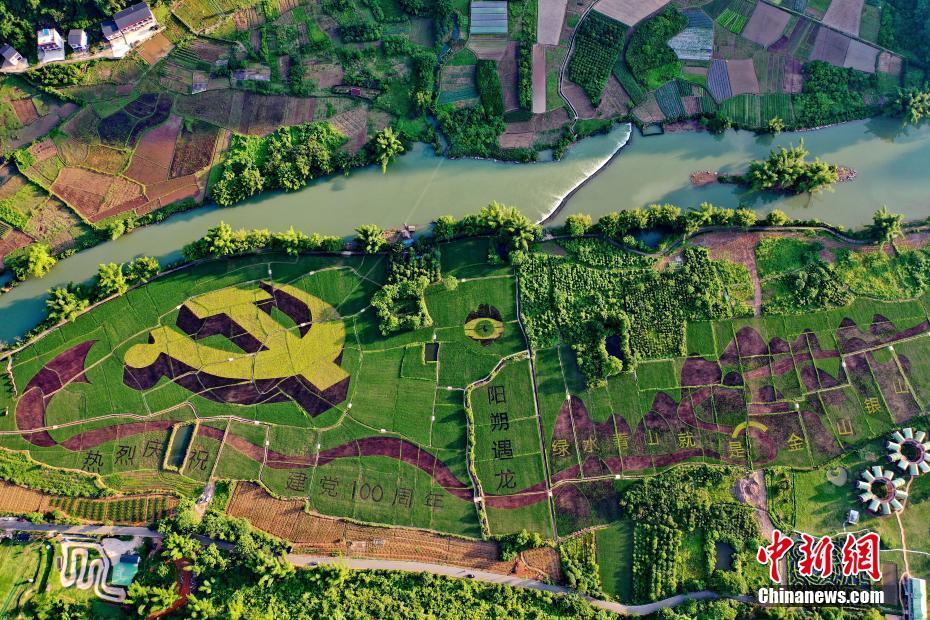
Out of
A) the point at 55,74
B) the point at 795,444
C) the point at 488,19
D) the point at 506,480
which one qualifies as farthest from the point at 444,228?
the point at 55,74

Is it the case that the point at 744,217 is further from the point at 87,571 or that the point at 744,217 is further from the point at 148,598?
the point at 87,571

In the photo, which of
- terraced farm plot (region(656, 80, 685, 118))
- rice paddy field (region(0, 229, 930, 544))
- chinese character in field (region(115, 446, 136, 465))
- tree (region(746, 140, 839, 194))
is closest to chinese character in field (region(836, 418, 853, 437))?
rice paddy field (region(0, 229, 930, 544))

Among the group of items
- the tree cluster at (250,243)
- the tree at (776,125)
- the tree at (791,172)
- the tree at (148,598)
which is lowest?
the tree at (148,598)

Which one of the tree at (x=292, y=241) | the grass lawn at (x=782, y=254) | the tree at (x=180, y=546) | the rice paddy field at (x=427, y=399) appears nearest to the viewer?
the tree at (x=180, y=546)

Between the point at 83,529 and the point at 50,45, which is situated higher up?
the point at 50,45

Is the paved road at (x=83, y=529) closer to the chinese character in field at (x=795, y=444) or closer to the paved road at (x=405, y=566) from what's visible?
the paved road at (x=405, y=566)

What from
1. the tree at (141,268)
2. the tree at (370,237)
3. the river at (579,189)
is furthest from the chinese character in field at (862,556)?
the tree at (141,268)

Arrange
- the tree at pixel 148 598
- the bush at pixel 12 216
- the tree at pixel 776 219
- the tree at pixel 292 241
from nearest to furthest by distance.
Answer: the tree at pixel 148 598, the tree at pixel 292 241, the tree at pixel 776 219, the bush at pixel 12 216
